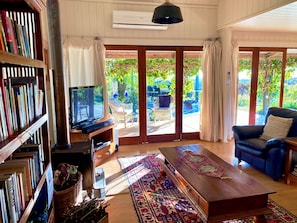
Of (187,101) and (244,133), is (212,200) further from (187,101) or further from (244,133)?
(187,101)

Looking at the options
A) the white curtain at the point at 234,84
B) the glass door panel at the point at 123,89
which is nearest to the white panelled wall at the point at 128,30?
the glass door panel at the point at 123,89

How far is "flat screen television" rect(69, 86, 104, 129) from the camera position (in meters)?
3.57

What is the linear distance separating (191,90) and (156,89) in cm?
80

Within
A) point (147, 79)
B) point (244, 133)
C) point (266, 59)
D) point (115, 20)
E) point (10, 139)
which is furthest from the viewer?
point (266, 59)

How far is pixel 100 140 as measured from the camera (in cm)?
433

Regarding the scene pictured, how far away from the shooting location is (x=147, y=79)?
16.1ft

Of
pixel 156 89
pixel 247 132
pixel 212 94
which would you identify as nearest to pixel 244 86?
pixel 212 94

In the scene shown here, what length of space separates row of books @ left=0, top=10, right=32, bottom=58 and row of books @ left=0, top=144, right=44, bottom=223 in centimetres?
61

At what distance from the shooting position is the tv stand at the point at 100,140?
359 cm

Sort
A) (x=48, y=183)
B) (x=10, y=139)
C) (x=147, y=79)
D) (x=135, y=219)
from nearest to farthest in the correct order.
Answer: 1. (x=10, y=139)
2. (x=48, y=183)
3. (x=135, y=219)
4. (x=147, y=79)

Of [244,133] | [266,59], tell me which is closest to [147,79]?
[244,133]

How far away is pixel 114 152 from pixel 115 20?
246 cm

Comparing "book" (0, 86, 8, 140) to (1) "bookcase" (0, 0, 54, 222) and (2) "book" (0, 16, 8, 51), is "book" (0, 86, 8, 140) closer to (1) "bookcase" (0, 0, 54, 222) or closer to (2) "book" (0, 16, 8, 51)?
(1) "bookcase" (0, 0, 54, 222)

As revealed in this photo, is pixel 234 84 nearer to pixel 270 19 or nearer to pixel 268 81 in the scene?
pixel 268 81
